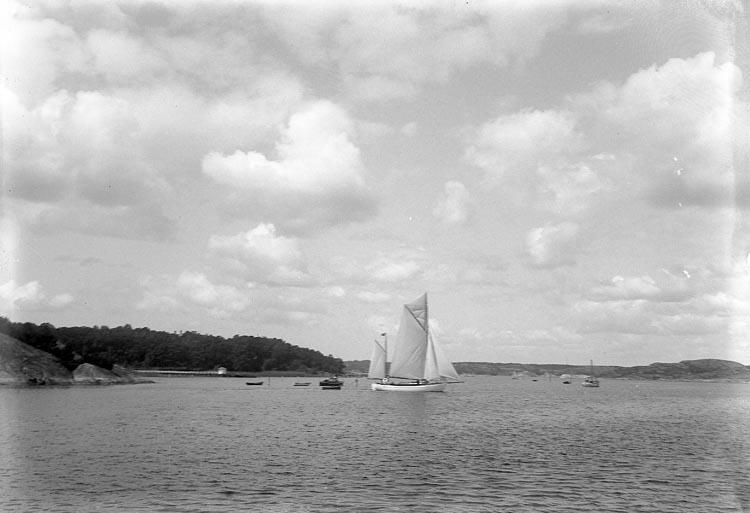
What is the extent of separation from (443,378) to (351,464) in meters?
99.4

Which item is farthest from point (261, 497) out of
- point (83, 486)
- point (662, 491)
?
point (662, 491)

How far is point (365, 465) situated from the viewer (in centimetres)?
4581

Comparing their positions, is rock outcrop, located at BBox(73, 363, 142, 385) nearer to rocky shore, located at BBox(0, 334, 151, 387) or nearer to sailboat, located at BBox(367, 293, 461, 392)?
rocky shore, located at BBox(0, 334, 151, 387)

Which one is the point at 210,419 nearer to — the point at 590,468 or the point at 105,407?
the point at 105,407

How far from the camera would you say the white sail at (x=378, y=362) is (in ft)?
556

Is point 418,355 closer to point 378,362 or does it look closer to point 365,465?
point 378,362

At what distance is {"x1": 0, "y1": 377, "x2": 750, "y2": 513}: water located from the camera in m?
34.5

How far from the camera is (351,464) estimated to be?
46.1m

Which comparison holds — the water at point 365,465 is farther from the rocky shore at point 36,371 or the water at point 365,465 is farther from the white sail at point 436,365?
the rocky shore at point 36,371

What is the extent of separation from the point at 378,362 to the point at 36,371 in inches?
3420

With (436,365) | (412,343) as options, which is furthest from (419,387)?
(412,343)

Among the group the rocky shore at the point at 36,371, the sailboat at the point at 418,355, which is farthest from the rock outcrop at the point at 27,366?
the sailboat at the point at 418,355

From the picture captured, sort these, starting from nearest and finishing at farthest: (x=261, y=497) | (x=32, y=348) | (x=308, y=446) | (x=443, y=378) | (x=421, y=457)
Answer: (x=261, y=497) < (x=421, y=457) < (x=308, y=446) < (x=443, y=378) < (x=32, y=348)

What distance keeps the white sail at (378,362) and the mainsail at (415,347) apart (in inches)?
1401
